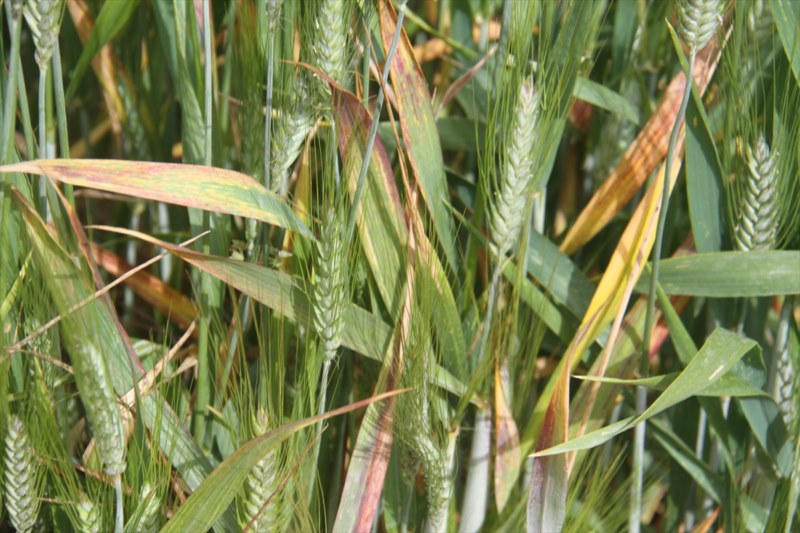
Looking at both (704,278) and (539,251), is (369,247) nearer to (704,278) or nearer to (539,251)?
(539,251)

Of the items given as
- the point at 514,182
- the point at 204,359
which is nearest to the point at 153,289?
the point at 204,359

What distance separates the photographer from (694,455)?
88 cm

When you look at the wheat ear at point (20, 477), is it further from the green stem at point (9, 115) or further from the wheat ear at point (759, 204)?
the wheat ear at point (759, 204)

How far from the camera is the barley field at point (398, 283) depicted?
26.7 inches

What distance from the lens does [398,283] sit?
0.80 meters

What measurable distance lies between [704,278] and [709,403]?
0.13 m

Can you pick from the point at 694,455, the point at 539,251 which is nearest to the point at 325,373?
the point at 539,251

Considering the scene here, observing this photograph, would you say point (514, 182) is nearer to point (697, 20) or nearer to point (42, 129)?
point (697, 20)

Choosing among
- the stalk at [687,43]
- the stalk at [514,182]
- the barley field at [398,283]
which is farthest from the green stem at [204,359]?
the stalk at [687,43]

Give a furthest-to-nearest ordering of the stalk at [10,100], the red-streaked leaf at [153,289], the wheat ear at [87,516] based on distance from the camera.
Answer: the red-streaked leaf at [153,289]
the wheat ear at [87,516]
the stalk at [10,100]

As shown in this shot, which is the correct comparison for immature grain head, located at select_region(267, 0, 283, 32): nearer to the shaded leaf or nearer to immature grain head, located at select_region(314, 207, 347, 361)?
immature grain head, located at select_region(314, 207, 347, 361)

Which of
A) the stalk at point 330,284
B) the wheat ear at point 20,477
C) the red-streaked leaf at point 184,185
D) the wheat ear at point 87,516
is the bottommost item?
the wheat ear at point 87,516

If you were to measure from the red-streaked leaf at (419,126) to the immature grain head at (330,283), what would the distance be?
0.15 m

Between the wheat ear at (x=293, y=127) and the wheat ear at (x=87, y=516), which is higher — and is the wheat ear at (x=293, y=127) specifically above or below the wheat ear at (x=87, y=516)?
above
